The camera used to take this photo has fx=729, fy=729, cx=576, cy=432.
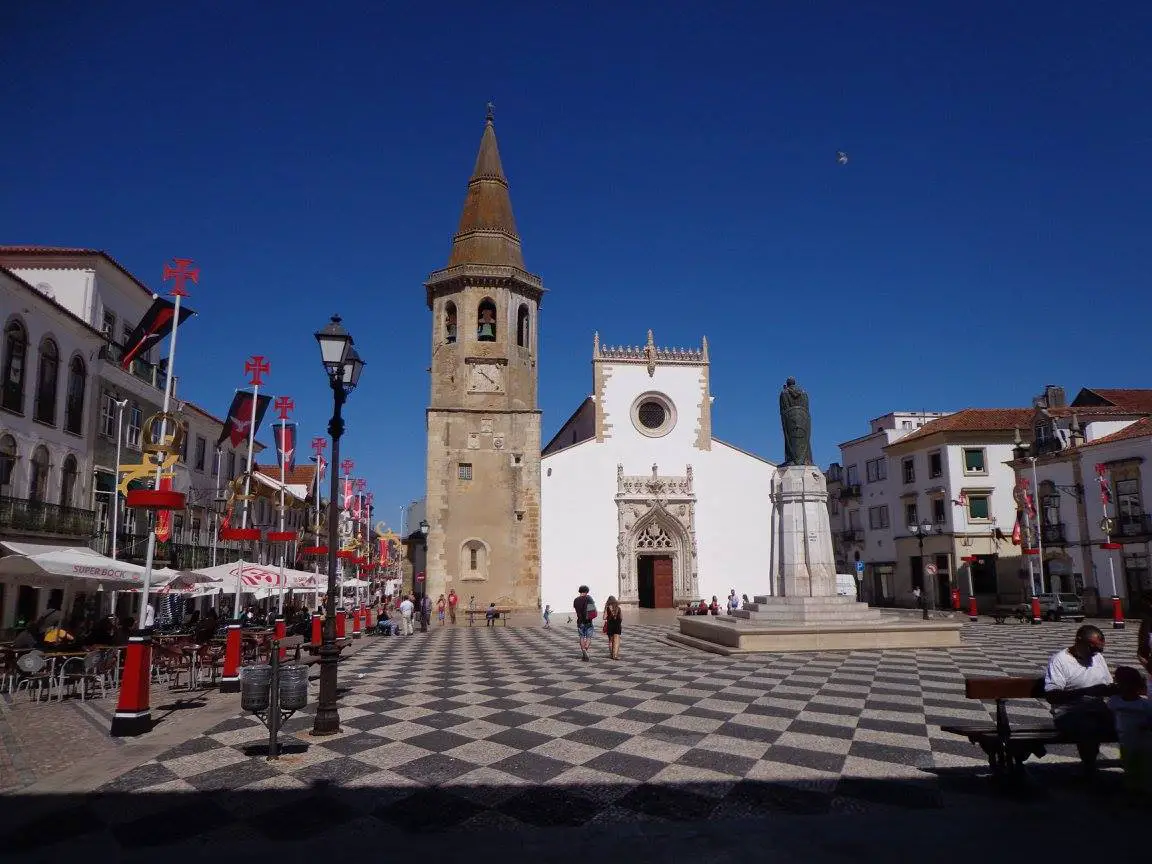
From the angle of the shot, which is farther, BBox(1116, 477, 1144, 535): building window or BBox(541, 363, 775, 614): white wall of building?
BBox(541, 363, 775, 614): white wall of building

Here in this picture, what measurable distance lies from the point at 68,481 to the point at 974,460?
39689 millimetres

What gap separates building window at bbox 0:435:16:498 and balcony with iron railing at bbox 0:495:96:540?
0.39m

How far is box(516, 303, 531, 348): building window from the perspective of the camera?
36406mm

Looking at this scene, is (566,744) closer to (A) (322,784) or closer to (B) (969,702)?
(A) (322,784)

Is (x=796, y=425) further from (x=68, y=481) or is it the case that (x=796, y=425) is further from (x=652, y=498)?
(x=68, y=481)

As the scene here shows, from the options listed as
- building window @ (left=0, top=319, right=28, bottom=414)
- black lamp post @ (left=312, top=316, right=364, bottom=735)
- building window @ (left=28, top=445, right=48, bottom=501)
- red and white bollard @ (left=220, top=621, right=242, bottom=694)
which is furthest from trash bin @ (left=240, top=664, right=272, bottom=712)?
building window @ (left=28, top=445, right=48, bottom=501)

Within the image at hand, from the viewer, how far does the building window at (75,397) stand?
70.4 ft

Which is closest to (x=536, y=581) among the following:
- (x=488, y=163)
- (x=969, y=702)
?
(x=488, y=163)

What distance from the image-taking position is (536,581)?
33.7m

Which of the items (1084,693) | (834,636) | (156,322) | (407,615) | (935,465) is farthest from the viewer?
(935,465)

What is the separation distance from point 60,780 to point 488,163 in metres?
36.0

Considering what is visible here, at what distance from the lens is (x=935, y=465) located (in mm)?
39406

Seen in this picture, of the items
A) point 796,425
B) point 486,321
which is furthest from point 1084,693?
point 486,321

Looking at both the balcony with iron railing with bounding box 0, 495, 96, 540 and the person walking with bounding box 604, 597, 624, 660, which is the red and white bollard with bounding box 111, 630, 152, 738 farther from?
the balcony with iron railing with bounding box 0, 495, 96, 540
